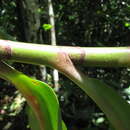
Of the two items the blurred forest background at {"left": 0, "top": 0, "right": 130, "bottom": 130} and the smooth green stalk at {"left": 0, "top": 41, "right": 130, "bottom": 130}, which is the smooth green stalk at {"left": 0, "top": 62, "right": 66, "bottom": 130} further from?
the blurred forest background at {"left": 0, "top": 0, "right": 130, "bottom": 130}

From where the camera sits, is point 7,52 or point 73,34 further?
point 73,34

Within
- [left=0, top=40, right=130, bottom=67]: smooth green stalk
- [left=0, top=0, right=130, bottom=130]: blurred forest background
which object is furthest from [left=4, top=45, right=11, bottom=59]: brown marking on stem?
[left=0, top=0, right=130, bottom=130]: blurred forest background

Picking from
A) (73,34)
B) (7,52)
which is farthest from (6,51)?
(73,34)

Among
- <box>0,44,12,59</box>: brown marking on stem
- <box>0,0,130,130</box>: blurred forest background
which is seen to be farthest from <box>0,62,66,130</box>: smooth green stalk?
<box>0,0,130,130</box>: blurred forest background

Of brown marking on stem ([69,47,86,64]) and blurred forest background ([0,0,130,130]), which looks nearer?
brown marking on stem ([69,47,86,64])

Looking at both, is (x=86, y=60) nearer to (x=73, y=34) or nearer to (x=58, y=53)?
(x=58, y=53)

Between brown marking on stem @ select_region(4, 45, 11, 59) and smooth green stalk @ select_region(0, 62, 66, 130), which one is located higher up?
brown marking on stem @ select_region(4, 45, 11, 59)
